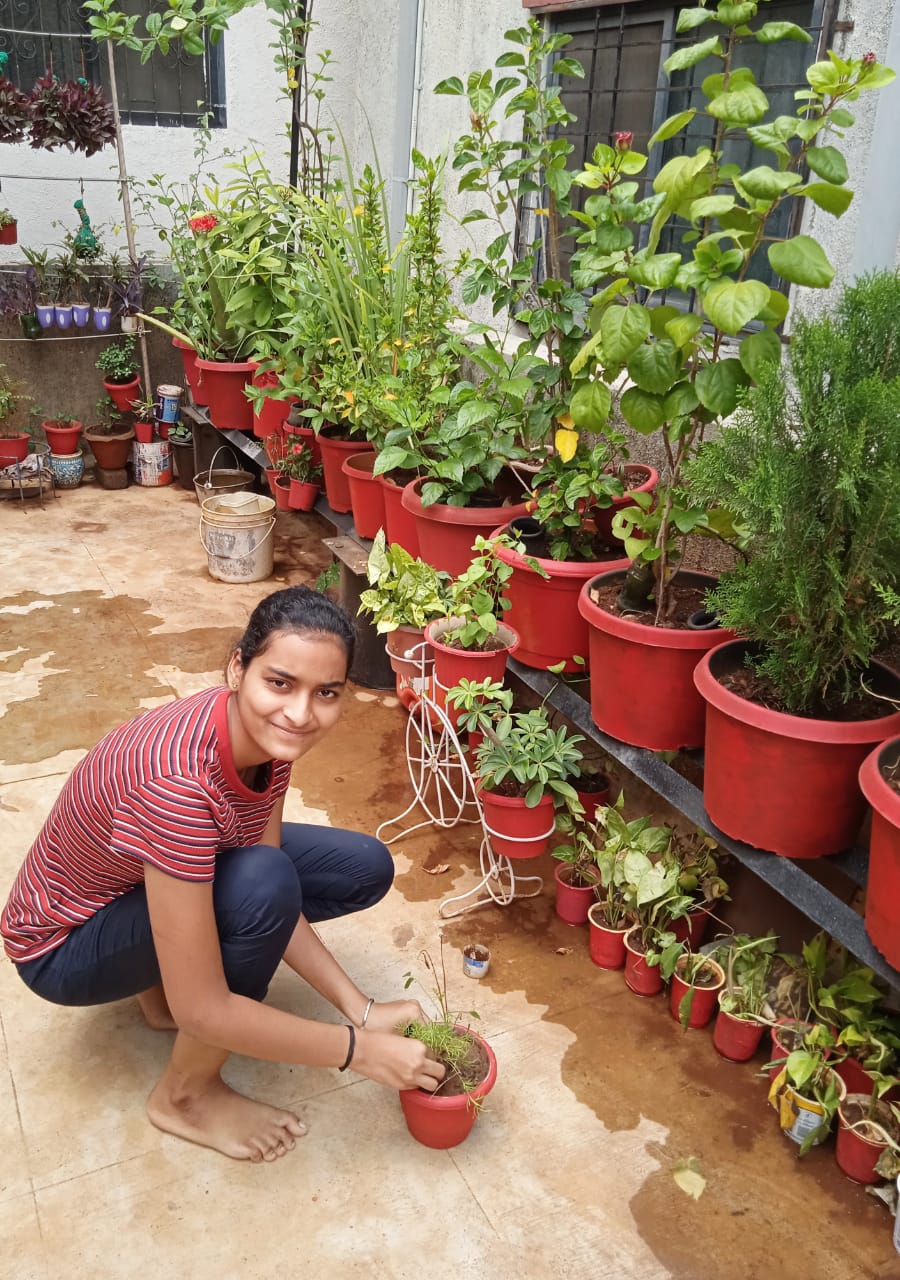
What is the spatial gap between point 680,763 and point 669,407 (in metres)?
0.80

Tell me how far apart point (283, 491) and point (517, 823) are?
214 centimetres

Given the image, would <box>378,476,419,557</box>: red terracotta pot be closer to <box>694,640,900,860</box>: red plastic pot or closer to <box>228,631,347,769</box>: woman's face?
<box>694,640,900,860</box>: red plastic pot

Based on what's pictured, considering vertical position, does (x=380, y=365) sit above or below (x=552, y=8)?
below

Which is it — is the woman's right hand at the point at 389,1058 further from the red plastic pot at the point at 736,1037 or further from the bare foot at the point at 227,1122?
the red plastic pot at the point at 736,1037

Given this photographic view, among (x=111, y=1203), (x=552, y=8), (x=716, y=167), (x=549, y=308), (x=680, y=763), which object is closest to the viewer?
(x=111, y=1203)

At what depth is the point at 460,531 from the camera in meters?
2.76

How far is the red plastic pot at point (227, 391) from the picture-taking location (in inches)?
166

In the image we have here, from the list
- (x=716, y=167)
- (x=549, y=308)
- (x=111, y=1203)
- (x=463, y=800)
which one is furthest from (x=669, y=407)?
(x=111, y=1203)

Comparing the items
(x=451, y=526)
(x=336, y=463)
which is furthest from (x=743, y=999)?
(x=336, y=463)

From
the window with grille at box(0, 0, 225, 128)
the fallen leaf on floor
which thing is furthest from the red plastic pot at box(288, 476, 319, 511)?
the fallen leaf on floor

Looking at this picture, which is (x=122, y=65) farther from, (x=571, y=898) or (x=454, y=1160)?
(x=454, y=1160)

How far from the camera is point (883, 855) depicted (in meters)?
1.53

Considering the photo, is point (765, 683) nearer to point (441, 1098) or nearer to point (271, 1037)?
point (441, 1098)

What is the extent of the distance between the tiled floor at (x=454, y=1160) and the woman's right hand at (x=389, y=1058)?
0.24m
